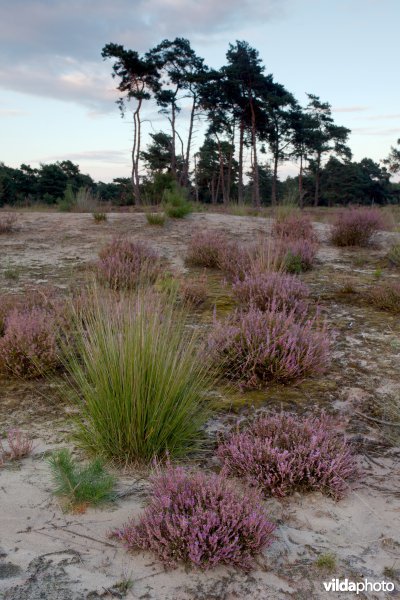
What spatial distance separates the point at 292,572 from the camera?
2.19 metres

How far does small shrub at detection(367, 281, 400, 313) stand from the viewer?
20.0 ft

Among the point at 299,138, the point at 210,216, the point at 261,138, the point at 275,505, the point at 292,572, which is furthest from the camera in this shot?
the point at 299,138

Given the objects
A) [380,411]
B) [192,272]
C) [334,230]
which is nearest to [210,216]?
[334,230]

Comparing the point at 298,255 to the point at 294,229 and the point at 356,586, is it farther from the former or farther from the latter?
the point at 356,586

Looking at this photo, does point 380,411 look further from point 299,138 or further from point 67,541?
point 299,138

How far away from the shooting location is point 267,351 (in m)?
4.02

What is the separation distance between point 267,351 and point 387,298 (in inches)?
111

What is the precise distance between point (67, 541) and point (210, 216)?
1111 cm

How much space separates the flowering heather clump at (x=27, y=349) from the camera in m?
4.25

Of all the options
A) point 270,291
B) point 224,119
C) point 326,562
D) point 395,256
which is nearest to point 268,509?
point 326,562

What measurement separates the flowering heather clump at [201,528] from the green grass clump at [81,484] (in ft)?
0.94

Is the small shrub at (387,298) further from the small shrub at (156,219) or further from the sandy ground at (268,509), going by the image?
the small shrub at (156,219)

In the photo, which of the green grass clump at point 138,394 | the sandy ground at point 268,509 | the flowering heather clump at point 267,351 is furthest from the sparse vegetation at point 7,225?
the green grass clump at point 138,394

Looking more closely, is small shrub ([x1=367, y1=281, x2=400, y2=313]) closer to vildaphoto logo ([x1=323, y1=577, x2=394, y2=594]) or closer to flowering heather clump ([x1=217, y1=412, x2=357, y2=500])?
flowering heather clump ([x1=217, y1=412, x2=357, y2=500])
